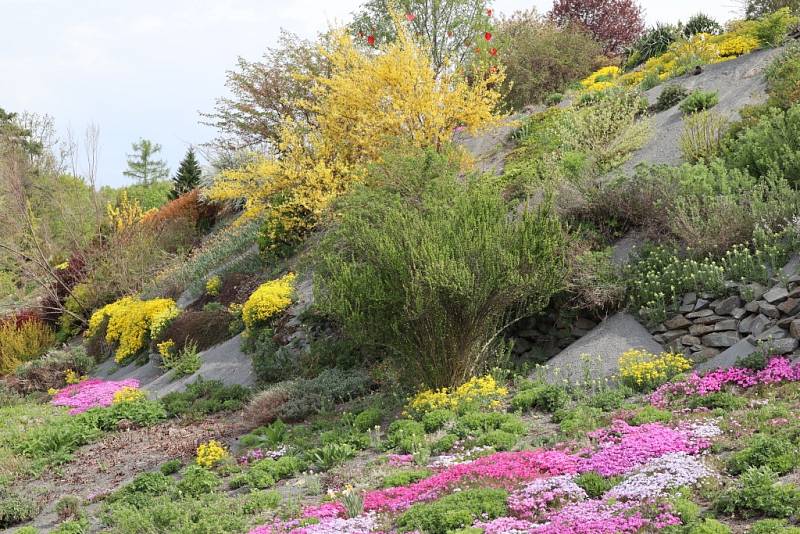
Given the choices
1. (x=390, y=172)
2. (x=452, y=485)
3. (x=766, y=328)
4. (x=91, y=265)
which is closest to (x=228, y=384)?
(x=390, y=172)

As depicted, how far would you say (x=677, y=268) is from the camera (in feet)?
29.5

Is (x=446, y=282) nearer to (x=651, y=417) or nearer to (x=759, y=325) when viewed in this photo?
(x=651, y=417)

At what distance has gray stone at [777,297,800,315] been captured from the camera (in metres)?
7.65

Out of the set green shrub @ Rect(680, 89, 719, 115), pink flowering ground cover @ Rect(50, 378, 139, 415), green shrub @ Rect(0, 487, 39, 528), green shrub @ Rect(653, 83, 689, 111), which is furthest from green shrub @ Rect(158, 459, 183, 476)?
green shrub @ Rect(653, 83, 689, 111)

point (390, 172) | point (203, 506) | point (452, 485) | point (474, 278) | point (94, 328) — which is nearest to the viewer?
point (452, 485)

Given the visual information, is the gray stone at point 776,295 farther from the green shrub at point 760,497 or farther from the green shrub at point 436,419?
the green shrub at point 436,419

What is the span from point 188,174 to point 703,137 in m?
24.8

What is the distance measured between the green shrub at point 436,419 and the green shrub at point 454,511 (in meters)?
2.05

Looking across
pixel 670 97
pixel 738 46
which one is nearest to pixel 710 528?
pixel 670 97

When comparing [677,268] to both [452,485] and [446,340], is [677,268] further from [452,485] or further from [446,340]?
[452,485]

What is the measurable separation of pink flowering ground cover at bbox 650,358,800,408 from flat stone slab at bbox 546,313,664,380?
98 cm

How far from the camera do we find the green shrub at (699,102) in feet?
48.2

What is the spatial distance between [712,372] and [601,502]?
2.98m

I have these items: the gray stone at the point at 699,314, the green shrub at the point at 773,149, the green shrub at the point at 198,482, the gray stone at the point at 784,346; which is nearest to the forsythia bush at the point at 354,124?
the green shrub at the point at 773,149
